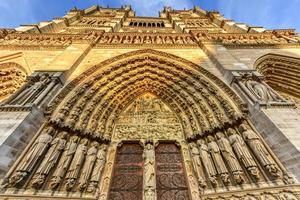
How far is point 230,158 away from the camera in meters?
4.15

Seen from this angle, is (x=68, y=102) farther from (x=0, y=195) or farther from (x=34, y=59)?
(x=34, y=59)

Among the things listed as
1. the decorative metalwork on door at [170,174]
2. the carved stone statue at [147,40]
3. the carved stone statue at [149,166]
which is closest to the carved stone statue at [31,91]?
the carved stone statue at [149,166]

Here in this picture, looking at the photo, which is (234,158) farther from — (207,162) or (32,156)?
(32,156)

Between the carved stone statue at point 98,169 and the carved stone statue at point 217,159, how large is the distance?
2654 mm

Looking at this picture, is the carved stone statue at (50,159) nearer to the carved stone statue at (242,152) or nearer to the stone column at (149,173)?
the stone column at (149,173)

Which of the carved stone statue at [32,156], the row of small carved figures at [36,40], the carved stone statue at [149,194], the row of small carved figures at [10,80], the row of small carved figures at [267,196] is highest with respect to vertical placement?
the row of small carved figures at [36,40]

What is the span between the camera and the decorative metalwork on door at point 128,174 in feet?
14.2

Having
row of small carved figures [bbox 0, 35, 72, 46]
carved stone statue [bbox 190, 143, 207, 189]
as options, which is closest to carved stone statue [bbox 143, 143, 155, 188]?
carved stone statue [bbox 190, 143, 207, 189]

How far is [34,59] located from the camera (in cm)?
701

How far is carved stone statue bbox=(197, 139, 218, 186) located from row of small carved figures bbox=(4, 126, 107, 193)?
2.44 meters

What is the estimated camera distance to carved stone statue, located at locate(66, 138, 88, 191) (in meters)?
3.79

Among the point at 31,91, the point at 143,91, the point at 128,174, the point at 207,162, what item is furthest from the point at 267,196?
the point at 31,91

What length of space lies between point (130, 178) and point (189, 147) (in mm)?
1779

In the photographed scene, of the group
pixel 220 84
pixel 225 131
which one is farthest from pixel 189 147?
pixel 220 84
